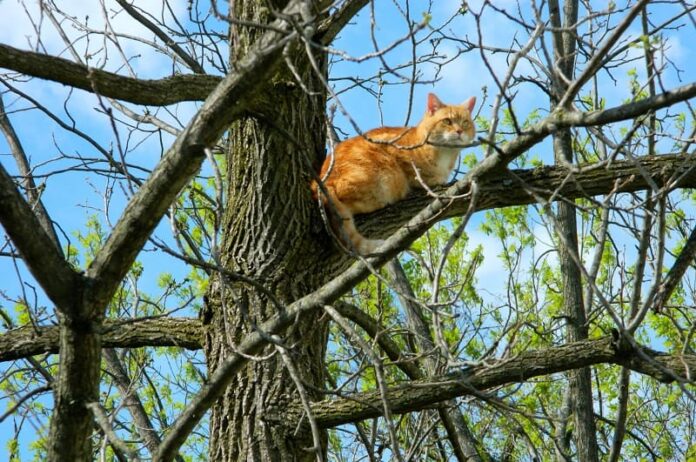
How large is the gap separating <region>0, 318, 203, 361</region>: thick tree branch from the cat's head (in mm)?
2687

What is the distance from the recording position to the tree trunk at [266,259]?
4.59 meters

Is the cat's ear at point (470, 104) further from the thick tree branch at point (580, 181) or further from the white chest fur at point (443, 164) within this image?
the thick tree branch at point (580, 181)

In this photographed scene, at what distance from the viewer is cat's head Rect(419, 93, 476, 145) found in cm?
696

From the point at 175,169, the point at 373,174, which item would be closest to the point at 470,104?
the point at 373,174

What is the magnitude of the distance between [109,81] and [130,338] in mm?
1738

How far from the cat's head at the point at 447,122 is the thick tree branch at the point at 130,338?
2687 millimetres

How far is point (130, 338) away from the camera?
5223 millimetres

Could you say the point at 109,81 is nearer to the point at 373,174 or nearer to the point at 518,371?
the point at 373,174

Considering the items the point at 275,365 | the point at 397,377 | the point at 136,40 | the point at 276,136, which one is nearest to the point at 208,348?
the point at 275,365

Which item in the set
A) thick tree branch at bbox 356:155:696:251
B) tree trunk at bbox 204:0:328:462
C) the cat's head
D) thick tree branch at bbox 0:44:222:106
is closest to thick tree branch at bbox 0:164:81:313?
thick tree branch at bbox 0:44:222:106

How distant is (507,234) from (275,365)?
5.16 m

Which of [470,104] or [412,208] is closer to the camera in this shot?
[412,208]

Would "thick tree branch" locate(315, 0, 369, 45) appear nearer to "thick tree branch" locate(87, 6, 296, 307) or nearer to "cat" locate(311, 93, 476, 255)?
"cat" locate(311, 93, 476, 255)

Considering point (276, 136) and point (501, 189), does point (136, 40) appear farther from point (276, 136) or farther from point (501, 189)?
point (501, 189)
